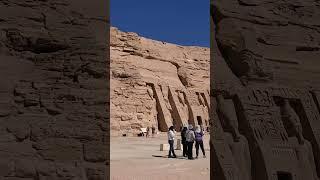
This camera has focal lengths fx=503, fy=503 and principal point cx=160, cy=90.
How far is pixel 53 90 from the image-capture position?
3293 millimetres

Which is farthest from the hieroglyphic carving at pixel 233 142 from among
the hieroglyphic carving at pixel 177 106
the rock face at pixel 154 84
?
the hieroglyphic carving at pixel 177 106

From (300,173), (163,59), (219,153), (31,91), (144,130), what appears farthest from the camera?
(163,59)

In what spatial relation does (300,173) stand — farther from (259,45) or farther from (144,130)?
(144,130)

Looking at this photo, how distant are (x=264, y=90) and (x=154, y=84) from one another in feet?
80.6

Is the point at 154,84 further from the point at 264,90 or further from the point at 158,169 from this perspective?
the point at 264,90

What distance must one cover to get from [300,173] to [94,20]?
197 centimetres

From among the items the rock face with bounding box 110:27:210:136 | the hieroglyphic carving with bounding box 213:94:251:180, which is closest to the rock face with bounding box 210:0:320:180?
the hieroglyphic carving with bounding box 213:94:251:180

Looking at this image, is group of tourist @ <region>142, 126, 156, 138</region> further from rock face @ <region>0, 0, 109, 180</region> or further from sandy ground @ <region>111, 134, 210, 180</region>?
rock face @ <region>0, 0, 109, 180</region>

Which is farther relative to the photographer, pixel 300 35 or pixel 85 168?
pixel 300 35

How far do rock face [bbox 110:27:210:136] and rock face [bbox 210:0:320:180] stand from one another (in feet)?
66.8

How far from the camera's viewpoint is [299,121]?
398 cm

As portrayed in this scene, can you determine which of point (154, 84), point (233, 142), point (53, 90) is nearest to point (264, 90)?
point (233, 142)

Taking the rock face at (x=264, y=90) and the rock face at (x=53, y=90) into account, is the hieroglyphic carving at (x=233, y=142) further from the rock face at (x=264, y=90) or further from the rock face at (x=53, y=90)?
the rock face at (x=53, y=90)

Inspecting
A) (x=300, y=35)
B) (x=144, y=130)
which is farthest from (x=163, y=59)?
(x=300, y=35)
